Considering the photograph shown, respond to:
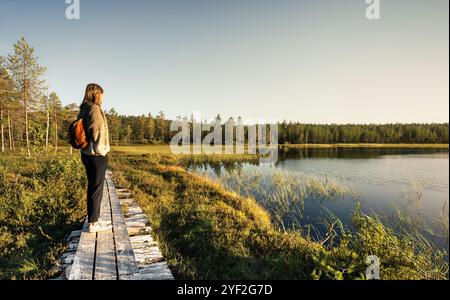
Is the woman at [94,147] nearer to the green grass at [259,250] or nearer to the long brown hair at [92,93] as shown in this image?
the long brown hair at [92,93]

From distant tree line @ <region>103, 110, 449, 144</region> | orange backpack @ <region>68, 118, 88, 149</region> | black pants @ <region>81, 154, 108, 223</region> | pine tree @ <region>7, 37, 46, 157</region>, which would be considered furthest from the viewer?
distant tree line @ <region>103, 110, 449, 144</region>

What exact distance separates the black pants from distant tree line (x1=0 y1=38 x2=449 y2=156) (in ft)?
19.0

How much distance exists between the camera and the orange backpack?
4.12m

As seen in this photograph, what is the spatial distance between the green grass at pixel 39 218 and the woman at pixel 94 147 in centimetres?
92

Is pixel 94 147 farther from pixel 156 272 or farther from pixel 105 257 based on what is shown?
pixel 156 272

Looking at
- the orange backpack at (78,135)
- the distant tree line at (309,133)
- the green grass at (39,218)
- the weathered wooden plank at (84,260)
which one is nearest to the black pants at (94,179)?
the orange backpack at (78,135)

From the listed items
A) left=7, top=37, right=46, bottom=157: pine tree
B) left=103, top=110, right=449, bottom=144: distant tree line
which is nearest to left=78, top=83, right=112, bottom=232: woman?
left=7, top=37, right=46, bottom=157: pine tree

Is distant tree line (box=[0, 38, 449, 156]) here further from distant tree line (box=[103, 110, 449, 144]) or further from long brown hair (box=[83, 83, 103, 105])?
long brown hair (box=[83, 83, 103, 105])

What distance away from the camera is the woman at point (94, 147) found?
4.16 metres

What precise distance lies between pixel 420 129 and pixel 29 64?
124 m

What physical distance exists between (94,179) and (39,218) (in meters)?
2.97
